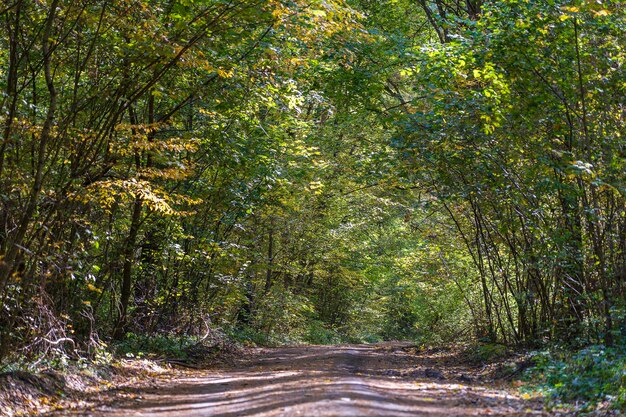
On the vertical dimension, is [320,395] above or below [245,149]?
below

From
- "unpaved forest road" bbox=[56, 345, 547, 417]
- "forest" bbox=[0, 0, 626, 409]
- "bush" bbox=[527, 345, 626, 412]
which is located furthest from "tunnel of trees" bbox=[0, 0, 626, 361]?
"unpaved forest road" bbox=[56, 345, 547, 417]

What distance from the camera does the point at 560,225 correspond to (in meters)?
10.8

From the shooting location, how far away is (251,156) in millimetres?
14023

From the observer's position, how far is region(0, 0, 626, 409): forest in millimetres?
8633

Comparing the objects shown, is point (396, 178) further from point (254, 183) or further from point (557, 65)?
point (557, 65)

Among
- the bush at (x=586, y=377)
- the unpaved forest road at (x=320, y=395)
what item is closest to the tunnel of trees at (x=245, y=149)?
the bush at (x=586, y=377)

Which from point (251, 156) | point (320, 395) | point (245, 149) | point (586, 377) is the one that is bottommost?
point (586, 377)

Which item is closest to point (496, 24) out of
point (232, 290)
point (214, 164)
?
point (214, 164)

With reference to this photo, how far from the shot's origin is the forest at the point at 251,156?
28.3 feet

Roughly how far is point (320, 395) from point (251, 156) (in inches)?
307

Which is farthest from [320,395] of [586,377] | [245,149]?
[245,149]

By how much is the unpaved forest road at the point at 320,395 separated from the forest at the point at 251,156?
1212 mm

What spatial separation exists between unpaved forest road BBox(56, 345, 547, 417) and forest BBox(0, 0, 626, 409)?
1212 millimetres

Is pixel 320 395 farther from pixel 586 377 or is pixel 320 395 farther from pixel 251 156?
pixel 251 156
